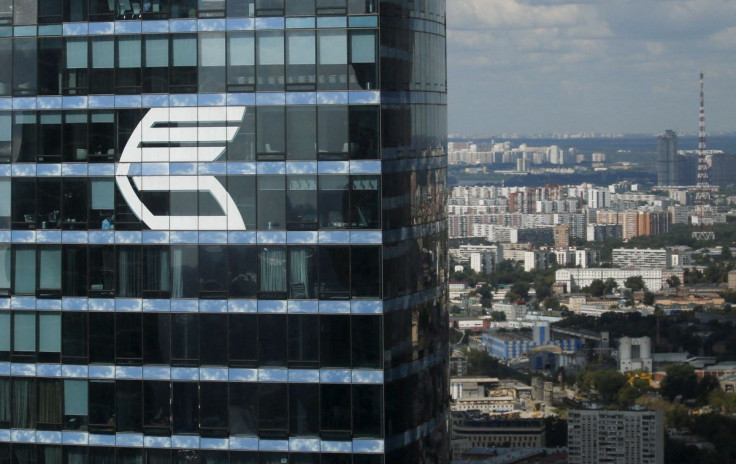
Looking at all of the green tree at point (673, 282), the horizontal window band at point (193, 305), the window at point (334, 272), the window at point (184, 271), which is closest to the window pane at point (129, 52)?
the window at point (184, 271)

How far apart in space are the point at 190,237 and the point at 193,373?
1.46m

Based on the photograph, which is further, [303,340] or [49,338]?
[49,338]

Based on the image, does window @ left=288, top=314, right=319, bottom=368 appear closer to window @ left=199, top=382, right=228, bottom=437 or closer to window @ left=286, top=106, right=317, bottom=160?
window @ left=199, top=382, right=228, bottom=437

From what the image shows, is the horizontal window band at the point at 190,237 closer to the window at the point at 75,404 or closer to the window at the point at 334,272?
the window at the point at 334,272

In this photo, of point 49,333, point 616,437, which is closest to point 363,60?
point 49,333

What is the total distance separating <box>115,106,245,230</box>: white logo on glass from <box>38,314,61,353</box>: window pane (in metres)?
1.53

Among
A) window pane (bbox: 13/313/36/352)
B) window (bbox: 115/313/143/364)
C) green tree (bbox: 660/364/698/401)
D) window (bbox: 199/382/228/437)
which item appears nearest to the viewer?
window (bbox: 199/382/228/437)

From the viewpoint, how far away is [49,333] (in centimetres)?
1603

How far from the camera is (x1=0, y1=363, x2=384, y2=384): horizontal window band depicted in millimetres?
15109

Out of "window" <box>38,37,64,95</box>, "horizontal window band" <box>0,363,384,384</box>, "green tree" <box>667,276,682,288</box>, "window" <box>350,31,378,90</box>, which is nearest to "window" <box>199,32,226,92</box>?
"window" <box>350,31,378,90</box>

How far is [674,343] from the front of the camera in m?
132

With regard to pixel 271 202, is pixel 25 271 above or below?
below

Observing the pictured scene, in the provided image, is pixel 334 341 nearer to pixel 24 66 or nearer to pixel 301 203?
pixel 301 203

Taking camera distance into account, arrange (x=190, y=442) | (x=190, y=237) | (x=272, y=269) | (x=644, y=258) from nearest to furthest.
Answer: (x=272, y=269) → (x=190, y=237) → (x=190, y=442) → (x=644, y=258)
